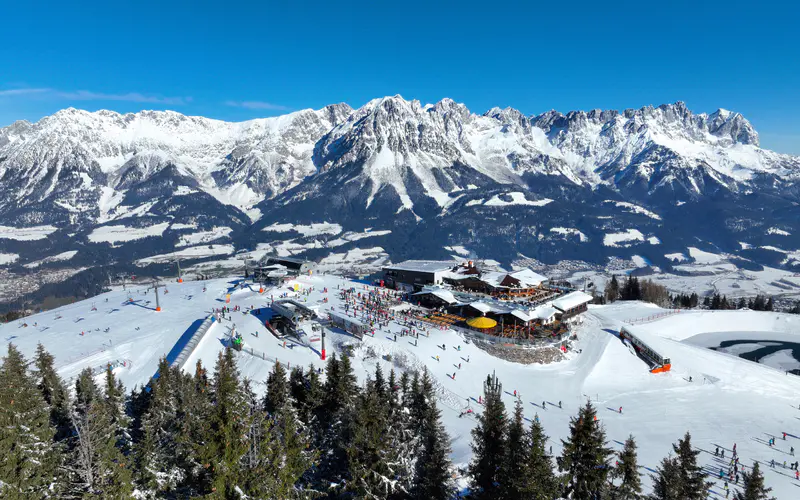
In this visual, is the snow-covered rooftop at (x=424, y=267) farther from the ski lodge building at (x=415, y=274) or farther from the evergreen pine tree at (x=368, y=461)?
the evergreen pine tree at (x=368, y=461)

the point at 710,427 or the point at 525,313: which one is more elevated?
the point at 525,313

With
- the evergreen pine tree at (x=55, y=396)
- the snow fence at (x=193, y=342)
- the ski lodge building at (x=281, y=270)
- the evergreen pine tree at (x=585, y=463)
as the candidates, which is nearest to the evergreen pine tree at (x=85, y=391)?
the evergreen pine tree at (x=55, y=396)

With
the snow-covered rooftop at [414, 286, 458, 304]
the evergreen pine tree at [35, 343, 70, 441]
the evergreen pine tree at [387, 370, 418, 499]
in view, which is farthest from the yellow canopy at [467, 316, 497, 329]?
the evergreen pine tree at [35, 343, 70, 441]

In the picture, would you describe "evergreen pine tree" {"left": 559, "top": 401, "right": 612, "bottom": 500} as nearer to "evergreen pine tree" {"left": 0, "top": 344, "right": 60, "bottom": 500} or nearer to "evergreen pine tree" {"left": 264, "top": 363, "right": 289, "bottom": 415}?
"evergreen pine tree" {"left": 264, "top": 363, "right": 289, "bottom": 415}

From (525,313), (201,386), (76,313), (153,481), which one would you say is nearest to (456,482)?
(153,481)

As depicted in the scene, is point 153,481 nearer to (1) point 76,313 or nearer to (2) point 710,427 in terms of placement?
(2) point 710,427

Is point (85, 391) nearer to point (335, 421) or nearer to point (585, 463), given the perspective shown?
point (335, 421)
